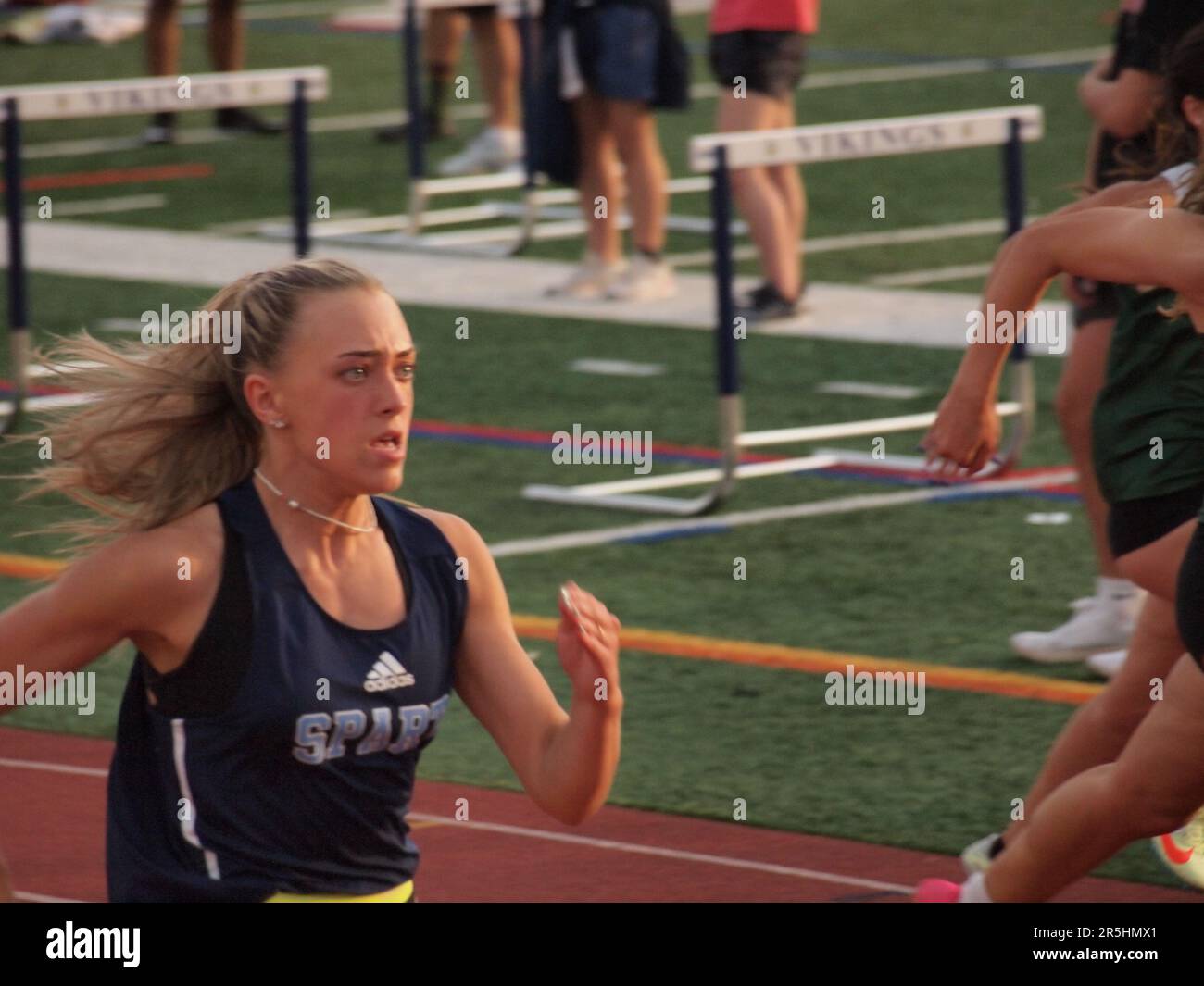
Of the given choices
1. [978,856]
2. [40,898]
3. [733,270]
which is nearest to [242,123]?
[733,270]

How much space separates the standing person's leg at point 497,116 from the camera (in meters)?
16.9

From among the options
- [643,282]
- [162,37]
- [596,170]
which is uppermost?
[162,37]

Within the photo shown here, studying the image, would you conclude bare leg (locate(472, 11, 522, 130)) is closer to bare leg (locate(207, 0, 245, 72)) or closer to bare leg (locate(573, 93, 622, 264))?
bare leg (locate(207, 0, 245, 72))

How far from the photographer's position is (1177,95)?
5004 millimetres

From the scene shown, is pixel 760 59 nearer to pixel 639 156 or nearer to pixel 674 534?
pixel 639 156

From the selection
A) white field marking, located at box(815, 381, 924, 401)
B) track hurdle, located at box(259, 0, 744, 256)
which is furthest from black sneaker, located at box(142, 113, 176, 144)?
white field marking, located at box(815, 381, 924, 401)

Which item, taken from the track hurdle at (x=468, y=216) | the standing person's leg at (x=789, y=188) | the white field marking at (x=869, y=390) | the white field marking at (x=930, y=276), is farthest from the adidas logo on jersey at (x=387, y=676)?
the track hurdle at (x=468, y=216)

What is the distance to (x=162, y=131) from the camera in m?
18.8

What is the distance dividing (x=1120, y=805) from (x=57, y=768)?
2.93m

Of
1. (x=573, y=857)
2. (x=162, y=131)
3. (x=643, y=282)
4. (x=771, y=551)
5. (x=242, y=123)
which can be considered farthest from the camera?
(x=242, y=123)

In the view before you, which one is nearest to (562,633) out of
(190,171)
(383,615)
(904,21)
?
(383,615)

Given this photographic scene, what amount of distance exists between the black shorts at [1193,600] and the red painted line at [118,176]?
13465 mm

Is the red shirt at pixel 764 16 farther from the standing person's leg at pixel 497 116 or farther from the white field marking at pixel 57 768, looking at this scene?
the white field marking at pixel 57 768

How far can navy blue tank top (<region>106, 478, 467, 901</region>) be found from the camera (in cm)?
360
